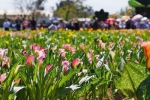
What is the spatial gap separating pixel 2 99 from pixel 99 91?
3.73 ft

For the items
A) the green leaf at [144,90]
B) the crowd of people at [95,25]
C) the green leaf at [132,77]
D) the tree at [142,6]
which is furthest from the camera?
the tree at [142,6]

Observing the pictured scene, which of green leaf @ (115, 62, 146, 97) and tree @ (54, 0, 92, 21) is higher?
green leaf @ (115, 62, 146, 97)

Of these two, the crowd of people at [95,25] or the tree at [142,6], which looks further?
the tree at [142,6]

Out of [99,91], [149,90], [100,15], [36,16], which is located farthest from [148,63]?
[36,16]

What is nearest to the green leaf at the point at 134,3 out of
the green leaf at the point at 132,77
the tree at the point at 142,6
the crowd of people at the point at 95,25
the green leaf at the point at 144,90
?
the tree at the point at 142,6

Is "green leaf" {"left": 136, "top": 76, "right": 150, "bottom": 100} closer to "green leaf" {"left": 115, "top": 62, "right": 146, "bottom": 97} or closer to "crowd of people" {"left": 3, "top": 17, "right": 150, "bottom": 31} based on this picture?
"green leaf" {"left": 115, "top": 62, "right": 146, "bottom": 97}

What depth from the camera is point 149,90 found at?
69.3 inches

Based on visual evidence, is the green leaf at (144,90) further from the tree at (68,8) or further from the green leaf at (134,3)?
the tree at (68,8)

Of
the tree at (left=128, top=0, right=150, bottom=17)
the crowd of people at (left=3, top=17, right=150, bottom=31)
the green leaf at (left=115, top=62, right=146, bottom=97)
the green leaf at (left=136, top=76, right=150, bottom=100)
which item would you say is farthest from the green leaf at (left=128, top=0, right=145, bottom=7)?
the green leaf at (left=136, top=76, right=150, bottom=100)

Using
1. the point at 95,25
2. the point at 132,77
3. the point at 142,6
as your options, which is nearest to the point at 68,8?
the point at 142,6

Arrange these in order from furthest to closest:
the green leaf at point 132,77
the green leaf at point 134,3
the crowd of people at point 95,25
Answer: the green leaf at point 134,3, the crowd of people at point 95,25, the green leaf at point 132,77

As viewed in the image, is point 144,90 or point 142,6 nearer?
point 144,90

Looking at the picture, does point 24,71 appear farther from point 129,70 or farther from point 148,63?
point 148,63

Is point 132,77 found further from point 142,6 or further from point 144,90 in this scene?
point 142,6
